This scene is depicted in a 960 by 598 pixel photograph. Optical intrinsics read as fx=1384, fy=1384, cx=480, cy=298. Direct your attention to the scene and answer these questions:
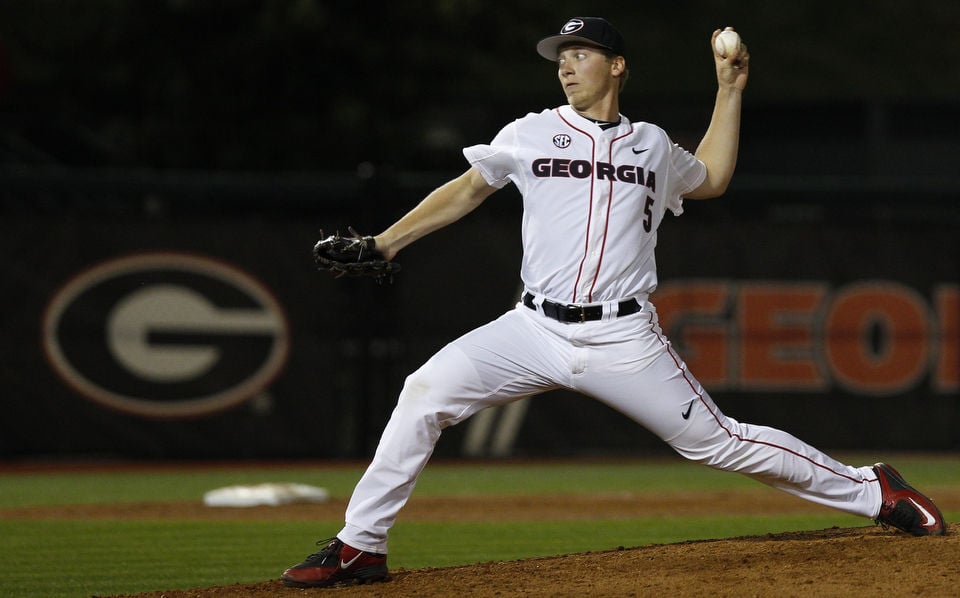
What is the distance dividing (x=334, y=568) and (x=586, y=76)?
198 cm

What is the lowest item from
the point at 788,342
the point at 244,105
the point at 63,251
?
the point at 788,342

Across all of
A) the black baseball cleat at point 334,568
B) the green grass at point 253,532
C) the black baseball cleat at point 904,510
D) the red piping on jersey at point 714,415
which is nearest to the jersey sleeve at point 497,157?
the red piping on jersey at point 714,415

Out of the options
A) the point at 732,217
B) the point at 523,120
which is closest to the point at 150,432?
the point at 732,217

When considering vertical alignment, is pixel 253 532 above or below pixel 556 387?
below

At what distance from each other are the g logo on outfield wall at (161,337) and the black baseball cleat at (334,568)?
6732 mm

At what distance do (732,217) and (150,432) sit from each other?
17.4 ft

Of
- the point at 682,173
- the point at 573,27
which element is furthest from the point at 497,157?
the point at 682,173

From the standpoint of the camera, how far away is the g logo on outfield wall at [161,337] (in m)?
11.3

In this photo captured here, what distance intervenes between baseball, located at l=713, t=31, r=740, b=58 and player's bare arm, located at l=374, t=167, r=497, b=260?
1049 mm

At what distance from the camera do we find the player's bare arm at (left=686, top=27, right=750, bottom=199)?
207 inches

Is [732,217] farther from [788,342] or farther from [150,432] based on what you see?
[150,432]

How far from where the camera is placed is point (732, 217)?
1208 cm

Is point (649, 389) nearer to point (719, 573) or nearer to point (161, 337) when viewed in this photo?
point (719, 573)

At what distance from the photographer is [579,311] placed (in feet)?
15.8
